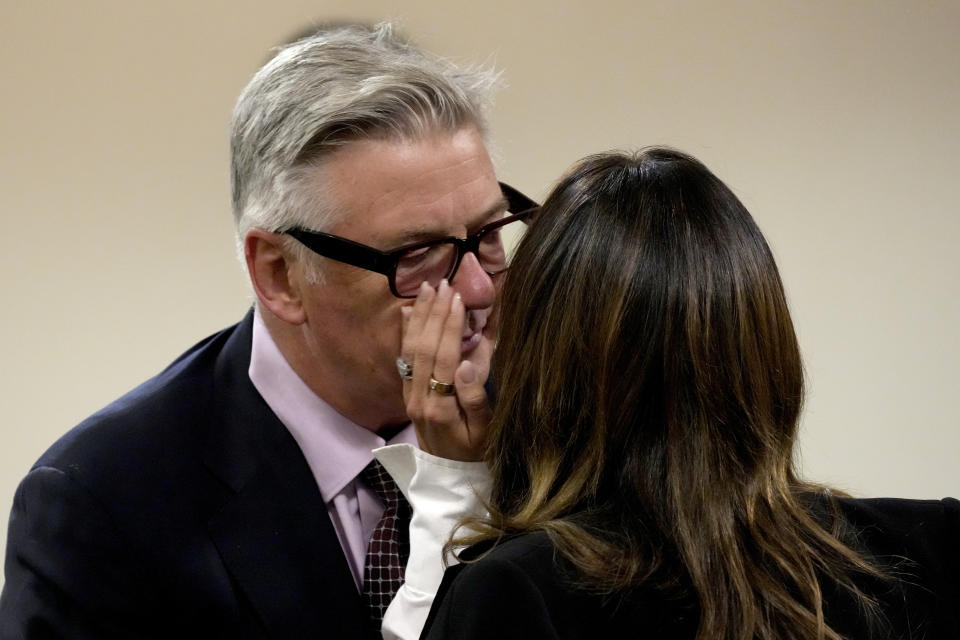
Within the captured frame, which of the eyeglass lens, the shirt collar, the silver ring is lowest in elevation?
the shirt collar

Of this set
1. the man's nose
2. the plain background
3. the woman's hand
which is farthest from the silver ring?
the plain background

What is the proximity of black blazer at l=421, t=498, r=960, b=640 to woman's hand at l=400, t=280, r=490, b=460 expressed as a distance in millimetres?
260

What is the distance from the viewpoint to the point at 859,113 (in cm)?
259

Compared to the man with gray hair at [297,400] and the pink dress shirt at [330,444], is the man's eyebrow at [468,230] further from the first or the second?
the pink dress shirt at [330,444]

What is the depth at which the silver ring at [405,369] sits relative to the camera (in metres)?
1.39

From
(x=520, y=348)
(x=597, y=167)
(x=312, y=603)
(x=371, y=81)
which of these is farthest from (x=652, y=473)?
(x=371, y=81)

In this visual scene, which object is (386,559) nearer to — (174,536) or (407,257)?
(174,536)

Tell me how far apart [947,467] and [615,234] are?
→ 1.86 m

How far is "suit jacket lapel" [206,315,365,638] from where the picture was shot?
1343 millimetres

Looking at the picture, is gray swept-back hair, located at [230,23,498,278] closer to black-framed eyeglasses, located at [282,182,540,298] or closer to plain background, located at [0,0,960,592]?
black-framed eyeglasses, located at [282,182,540,298]

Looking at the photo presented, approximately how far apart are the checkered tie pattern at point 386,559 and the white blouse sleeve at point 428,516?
5.3 inches

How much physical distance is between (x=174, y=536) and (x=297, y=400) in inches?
10.2

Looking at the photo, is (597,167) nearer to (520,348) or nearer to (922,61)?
(520,348)

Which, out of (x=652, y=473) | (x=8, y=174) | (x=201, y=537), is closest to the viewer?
(x=652, y=473)
